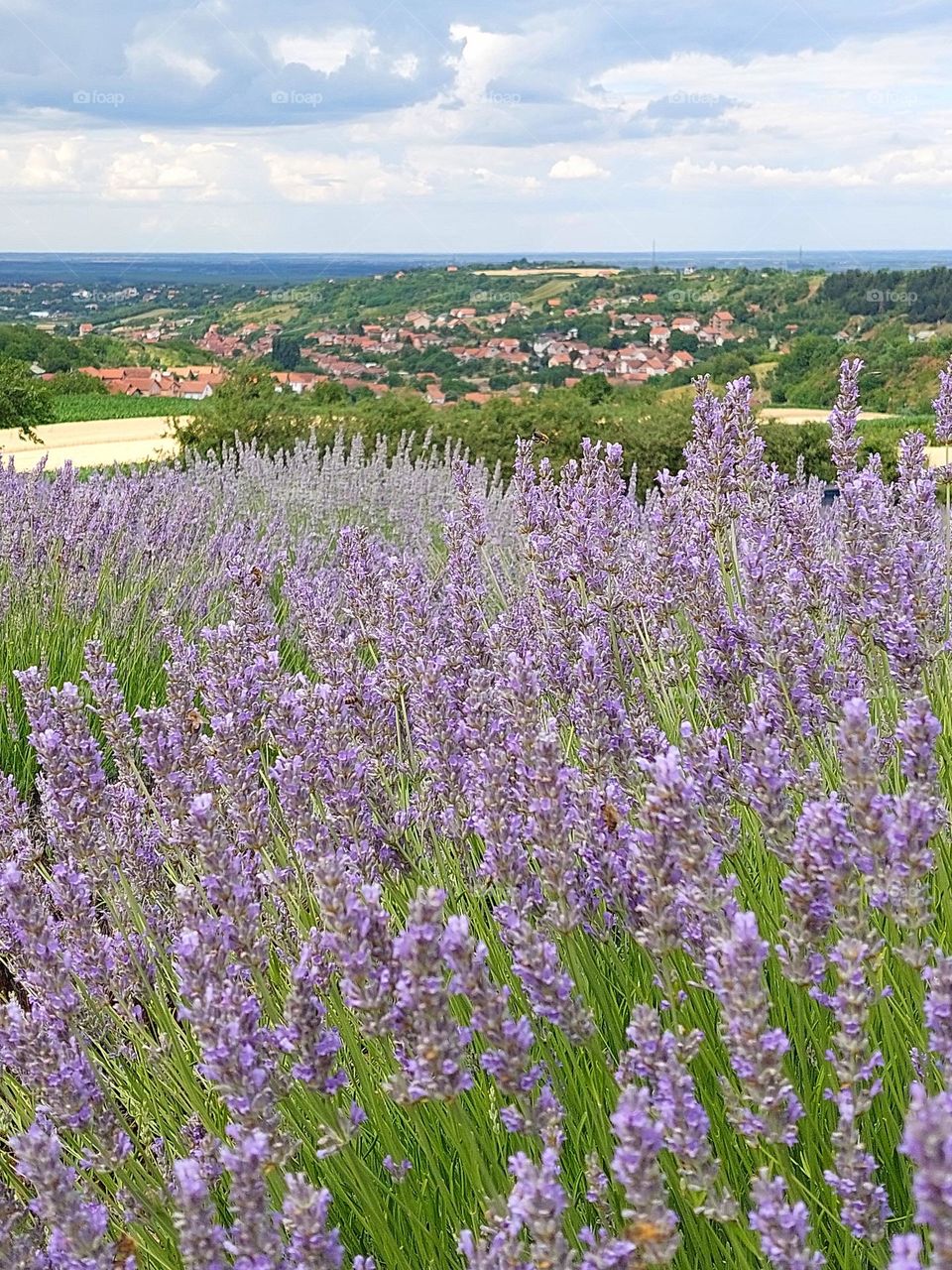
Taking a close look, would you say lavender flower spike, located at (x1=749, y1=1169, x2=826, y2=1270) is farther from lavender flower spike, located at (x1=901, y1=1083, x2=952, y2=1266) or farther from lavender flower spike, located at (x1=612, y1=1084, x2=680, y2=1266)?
lavender flower spike, located at (x1=901, y1=1083, x2=952, y2=1266)

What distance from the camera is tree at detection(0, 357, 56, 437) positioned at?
19.0m

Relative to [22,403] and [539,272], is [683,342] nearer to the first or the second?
[539,272]

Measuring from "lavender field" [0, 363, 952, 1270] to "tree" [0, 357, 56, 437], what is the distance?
17411 mm

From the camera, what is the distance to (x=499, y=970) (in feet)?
6.89

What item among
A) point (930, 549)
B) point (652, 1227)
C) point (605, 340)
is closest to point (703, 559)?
point (930, 549)

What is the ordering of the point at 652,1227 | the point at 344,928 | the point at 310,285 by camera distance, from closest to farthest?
the point at 652,1227
the point at 344,928
the point at 310,285

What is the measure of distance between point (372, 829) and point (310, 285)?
5166 centimetres

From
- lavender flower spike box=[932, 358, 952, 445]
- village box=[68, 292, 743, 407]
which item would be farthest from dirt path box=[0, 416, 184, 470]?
lavender flower spike box=[932, 358, 952, 445]

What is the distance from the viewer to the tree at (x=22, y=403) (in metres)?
19.0

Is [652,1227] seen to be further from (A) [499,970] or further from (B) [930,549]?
(B) [930,549]

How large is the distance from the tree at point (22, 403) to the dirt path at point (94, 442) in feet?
8.56

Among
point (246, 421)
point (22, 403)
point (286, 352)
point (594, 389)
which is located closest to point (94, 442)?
point (22, 403)

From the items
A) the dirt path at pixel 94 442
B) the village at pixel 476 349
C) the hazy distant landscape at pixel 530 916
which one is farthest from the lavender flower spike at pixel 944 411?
the village at pixel 476 349

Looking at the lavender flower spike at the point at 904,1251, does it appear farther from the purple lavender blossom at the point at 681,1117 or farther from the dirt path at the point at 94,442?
the dirt path at the point at 94,442
